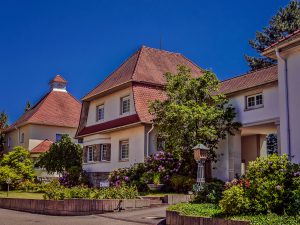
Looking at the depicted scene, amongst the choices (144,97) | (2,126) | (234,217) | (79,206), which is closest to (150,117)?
(144,97)

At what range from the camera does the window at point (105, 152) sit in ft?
97.9

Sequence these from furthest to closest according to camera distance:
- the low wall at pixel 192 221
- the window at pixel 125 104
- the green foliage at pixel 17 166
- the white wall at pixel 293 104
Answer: the green foliage at pixel 17 166, the window at pixel 125 104, the white wall at pixel 293 104, the low wall at pixel 192 221

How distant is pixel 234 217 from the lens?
10.7m

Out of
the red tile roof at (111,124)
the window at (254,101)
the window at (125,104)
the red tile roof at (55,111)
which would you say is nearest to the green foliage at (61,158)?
the red tile roof at (111,124)

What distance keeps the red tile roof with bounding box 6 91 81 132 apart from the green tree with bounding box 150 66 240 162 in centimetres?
2130

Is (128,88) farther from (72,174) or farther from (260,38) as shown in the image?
(260,38)

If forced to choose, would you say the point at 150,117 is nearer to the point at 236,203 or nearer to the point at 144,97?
the point at 144,97

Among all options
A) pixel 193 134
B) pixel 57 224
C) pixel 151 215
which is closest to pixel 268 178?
pixel 151 215

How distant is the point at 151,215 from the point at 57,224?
3.26 m

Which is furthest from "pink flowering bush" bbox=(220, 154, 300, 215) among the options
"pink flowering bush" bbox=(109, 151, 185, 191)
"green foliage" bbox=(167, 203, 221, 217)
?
"pink flowering bush" bbox=(109, 151, 185, 191)

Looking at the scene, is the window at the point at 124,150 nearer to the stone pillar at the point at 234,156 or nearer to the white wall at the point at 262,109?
the stone pillar at the point at 234,156

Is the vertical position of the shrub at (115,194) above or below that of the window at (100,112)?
below

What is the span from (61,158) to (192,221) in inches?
912

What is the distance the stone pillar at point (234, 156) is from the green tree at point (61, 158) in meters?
13.3
